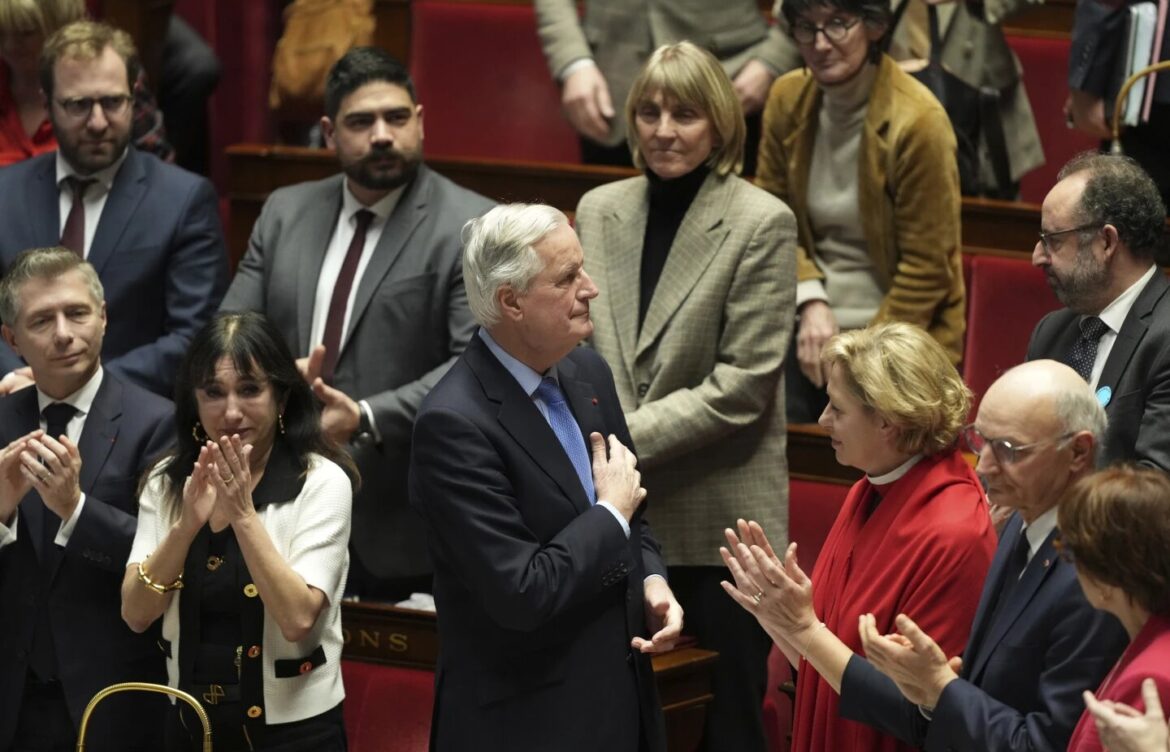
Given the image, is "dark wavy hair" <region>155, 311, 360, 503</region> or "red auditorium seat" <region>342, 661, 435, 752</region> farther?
"red auditorium seat" <region>342, 661, 435, 752</region>

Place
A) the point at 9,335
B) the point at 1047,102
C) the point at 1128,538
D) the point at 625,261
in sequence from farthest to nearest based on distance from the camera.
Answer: the point at 1047,102 < the point at 625,261 < the point at 9,335 < the point at 1128,538

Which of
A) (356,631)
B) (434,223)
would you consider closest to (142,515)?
(356,631)

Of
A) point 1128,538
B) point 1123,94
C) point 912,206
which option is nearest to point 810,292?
point 912,206

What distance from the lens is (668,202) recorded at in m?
2.41

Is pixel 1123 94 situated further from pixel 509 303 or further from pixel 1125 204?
pixel 509 303

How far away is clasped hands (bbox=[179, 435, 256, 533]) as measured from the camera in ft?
6.31

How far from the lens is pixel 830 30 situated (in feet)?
8.32

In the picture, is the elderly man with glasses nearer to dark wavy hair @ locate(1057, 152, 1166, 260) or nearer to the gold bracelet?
dark wavy hair @ locate(1057, 152, 1166, 260)

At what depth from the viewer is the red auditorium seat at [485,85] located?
351cm

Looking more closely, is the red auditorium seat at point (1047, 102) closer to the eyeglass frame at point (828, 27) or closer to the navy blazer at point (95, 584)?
the eyeglass frame at point (828, 27)

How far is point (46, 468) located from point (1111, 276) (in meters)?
1.26

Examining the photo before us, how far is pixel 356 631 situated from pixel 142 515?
408 mm

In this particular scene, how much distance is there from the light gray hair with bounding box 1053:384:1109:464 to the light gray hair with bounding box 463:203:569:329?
1.72 ft

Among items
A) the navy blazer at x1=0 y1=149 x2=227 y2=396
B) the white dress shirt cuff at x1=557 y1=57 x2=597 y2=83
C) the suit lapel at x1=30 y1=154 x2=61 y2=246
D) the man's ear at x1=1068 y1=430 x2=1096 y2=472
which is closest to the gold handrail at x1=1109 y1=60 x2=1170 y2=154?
the white dress shirt cuff at x1=557 y1=57 x2=597 y2=83
